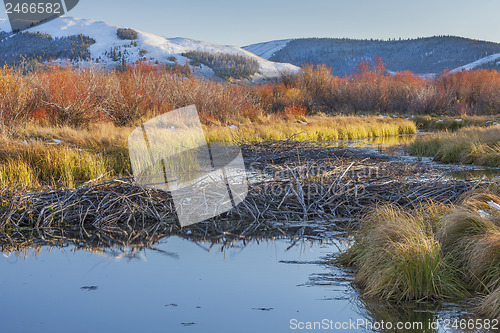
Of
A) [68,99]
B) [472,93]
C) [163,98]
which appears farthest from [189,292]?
[472,93]

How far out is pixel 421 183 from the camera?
883 centimetres

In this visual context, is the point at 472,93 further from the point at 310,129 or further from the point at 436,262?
the point at 436,262

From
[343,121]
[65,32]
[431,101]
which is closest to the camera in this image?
[343,121]

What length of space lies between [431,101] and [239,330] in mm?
35590

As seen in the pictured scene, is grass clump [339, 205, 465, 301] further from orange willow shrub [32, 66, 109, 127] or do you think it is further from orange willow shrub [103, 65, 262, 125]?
orange willow shrub [103, 65, 262, 125]

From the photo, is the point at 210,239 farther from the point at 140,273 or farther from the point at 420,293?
the point at 420,293

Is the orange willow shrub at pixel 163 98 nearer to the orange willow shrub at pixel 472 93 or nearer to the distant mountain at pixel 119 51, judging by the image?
the orange willow shrub at pixel 472 93

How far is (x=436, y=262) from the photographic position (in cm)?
478

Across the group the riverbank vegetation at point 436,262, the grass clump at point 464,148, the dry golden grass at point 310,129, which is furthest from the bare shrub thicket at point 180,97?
the riverbank vegetation at point 436,262

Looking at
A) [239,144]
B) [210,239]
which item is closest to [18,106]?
[239,144]

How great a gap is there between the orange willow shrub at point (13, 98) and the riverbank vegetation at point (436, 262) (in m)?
11.9

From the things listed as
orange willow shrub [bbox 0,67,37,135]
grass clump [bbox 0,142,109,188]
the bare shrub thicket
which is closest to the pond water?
grass clump [bbox 0,142,109,188]

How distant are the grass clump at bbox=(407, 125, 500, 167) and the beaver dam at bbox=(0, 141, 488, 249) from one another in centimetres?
618

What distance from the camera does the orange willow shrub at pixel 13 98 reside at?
14516 mm
